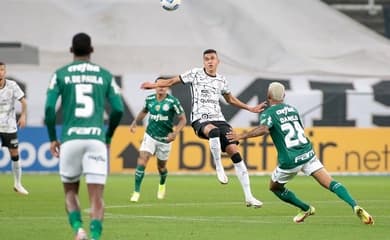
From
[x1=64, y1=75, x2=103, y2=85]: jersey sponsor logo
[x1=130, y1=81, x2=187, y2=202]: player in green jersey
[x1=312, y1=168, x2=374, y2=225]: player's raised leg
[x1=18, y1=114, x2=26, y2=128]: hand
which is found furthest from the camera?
[x1=18, y1=114, x2=26, y2=128]: hand

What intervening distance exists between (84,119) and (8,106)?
11.2 m

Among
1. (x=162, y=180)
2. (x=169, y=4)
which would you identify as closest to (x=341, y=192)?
(x=169, y=4)

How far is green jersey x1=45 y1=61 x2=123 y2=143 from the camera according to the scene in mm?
11953

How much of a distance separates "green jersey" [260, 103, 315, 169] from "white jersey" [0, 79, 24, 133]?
8223 mm

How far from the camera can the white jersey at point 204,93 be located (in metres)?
18.9

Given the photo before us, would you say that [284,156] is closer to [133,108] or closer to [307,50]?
[133,108]

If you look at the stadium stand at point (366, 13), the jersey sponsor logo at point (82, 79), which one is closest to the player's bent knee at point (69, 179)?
the jersey sponsor logo at point (82, 79)

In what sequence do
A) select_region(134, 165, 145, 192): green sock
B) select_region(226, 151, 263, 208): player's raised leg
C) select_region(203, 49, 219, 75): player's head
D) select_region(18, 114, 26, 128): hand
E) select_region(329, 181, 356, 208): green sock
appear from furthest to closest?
select_region(18, 114, 26, 128): hand → select_region(134, 165, 145, 192): green sock → select_region(203, 49, 219, 75): player's head → select_region(226, 151, 263, 208): player's raised leg → select_region(329, 181, 356, 208): green sock

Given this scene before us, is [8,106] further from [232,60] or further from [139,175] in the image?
[232,60]

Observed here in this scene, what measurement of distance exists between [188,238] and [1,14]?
22.6 meters

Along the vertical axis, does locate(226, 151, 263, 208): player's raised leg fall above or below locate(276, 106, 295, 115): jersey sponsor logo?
below

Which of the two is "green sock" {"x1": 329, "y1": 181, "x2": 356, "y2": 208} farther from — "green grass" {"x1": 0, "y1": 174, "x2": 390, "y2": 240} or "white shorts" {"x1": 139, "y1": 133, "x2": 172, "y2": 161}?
"white shorts" {"x1": 139, "y1": 133, "x2": 172, "y2": 161}

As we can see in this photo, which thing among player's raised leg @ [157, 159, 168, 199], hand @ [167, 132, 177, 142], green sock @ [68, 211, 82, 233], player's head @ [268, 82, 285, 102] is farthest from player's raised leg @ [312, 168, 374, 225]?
player's raised leg @ [157, 159, 168, 199]

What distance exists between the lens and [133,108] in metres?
32.5
